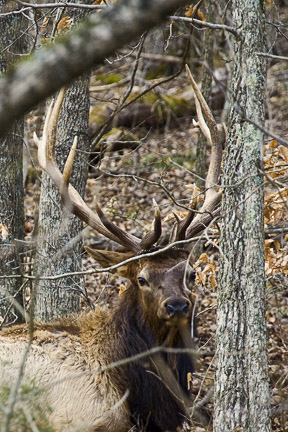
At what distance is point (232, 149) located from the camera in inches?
189

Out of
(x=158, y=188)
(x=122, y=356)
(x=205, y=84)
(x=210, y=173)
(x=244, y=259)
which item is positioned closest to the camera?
(x=244, y=259)

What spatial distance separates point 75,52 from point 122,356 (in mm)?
4600

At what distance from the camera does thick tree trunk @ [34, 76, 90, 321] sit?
7316 millimetres

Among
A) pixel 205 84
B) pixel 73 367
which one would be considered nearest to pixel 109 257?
pixel 73 367

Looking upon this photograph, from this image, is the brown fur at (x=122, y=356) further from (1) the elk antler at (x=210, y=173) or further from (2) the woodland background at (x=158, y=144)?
(2) the woodland background at (x=158, y=144)

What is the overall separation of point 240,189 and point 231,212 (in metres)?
0.18

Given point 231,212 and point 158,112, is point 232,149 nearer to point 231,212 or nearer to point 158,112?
point 231,212

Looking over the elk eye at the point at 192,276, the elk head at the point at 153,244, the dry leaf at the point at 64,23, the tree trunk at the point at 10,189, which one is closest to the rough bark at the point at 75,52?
the elk head at the point at 153,244

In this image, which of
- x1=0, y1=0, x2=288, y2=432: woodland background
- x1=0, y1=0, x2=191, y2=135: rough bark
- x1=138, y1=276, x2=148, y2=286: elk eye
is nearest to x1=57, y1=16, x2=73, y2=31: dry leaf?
x1=0, y1=0, x2=288, y2=432: woodland background

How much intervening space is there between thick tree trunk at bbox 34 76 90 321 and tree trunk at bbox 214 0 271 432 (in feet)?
9.37

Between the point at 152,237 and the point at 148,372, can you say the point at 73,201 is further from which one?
the point at 148,372

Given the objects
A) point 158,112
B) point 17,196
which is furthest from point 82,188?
point 158,112

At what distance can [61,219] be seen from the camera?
7.30 m

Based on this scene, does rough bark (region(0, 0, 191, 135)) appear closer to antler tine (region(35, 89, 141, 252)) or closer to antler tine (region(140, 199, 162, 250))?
antler tine (region(140, 199, 162, 250))
